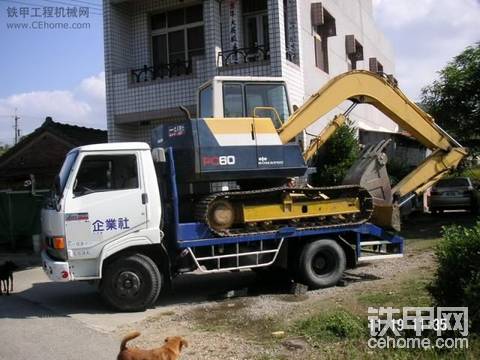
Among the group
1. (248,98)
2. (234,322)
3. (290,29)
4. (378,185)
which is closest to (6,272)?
(234,322)

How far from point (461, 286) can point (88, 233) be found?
5291 mm

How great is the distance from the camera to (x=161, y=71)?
57.0ft

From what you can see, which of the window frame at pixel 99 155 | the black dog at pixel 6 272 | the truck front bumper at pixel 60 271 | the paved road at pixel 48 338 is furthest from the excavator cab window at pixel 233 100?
the black dog at pixel 6 272

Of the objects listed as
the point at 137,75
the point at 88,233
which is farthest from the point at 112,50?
the point at 88,233

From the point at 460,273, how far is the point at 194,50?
13202 millimetres

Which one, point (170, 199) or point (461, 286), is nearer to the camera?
point (461, 286)

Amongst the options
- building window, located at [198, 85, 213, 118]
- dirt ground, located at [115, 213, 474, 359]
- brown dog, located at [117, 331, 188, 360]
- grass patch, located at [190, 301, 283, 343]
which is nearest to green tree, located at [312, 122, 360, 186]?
dirt ground, located at [115, 213, 474, 359]

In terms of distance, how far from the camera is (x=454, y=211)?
24562 mm

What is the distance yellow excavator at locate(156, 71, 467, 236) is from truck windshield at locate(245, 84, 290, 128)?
2 centimetres

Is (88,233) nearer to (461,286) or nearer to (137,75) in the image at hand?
(461,286)

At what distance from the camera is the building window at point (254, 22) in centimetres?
1648

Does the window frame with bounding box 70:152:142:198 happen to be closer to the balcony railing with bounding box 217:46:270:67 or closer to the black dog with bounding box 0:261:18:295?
the black dog with bounding box 0:261:18:295

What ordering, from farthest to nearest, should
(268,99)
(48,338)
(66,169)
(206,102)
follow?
(206,102) < (268,99) < (66,169) < (48,338)

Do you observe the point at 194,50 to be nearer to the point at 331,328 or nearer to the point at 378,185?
the point at 378,185
